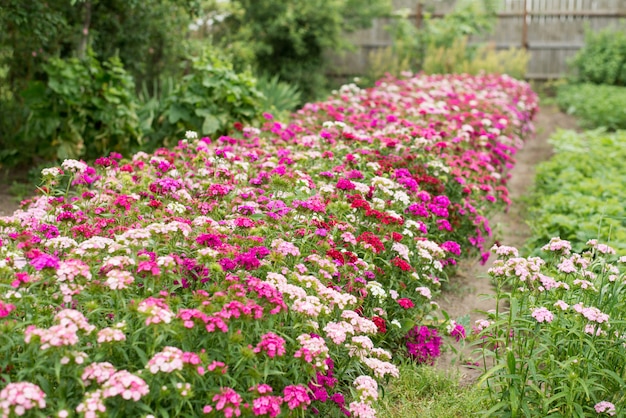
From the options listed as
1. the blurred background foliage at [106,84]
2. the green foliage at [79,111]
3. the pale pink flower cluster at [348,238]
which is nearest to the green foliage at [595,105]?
the blurred background foliage at [106,84]

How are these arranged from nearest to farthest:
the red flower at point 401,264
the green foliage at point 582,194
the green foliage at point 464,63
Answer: the red flower at point 401,264 → the green foliage at point 582,194 → the green foliage at point 464,63

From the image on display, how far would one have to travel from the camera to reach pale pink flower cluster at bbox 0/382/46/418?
6.40 ft

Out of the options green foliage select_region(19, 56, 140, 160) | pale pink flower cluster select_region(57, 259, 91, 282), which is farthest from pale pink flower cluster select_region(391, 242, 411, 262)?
green foliage select_region(19, 56, 140, 160)

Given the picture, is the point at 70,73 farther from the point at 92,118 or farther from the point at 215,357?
the point at 215,357

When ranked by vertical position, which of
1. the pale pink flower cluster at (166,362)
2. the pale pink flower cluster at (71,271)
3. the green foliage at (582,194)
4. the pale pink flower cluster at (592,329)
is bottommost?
the green foliage at (582,194)

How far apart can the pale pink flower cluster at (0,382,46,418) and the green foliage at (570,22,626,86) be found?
14889 millimetres

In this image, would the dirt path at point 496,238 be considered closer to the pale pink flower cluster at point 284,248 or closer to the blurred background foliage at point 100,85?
the pale pink flower cluster at point 284,248

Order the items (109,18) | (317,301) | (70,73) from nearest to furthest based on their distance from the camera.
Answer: (317,301) < (70,73) < (109,18)

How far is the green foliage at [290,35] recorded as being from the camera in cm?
1277

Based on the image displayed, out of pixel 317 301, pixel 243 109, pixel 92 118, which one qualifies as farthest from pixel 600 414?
pixel 92 118

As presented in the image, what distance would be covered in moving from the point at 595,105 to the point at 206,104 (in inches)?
301

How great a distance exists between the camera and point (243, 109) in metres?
6.92

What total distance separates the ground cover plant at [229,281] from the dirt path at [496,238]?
0.69 ft

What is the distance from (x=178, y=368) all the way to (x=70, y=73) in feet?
17.1
